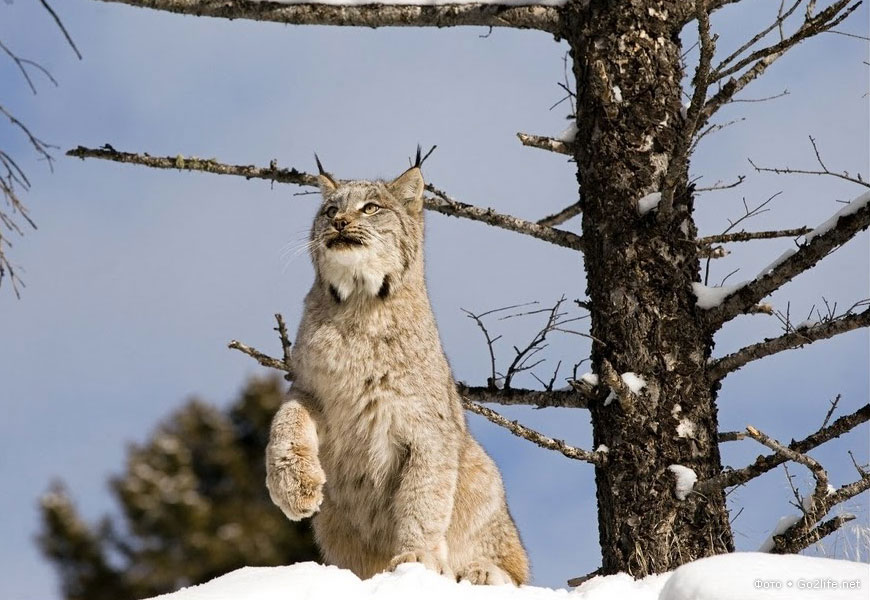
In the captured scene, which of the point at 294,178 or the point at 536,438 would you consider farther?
the point at 294,178

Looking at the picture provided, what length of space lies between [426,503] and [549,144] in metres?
3.01

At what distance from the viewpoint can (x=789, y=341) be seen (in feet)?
24.9

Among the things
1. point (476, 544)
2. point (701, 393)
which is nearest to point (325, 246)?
point (476, 544)

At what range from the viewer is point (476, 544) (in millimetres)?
7301

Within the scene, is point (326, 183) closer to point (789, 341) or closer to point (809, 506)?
point (789, 341)

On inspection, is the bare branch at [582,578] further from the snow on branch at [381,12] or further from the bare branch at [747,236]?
the snow on branch at [381,12]

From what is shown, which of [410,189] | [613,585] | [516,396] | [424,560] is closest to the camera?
[613,585]

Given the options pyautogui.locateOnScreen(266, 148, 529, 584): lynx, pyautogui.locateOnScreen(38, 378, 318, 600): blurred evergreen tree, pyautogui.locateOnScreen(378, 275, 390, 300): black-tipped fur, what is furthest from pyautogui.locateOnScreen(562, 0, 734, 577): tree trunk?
pyautogui.locateOnScreen(38, 378, 318, 600): blurred evergreen tree

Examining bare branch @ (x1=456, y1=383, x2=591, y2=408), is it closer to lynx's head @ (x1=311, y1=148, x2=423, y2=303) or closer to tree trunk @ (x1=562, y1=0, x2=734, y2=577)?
tree trunk @ (x1=562, y1=0, x2=734, y2=577)

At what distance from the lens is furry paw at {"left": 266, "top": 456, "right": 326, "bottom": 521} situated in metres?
6.62

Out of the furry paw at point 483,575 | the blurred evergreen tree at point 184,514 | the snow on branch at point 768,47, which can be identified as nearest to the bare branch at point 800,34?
the snow on branch at point 768,47

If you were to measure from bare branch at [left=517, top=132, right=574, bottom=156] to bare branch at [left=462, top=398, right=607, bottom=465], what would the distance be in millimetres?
1990

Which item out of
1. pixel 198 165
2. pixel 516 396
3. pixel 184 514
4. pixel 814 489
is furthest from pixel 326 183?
pixel 184 514

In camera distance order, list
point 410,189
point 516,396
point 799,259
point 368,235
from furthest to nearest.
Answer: point 516,396, point 410,189, point 799,259, point 368,235
